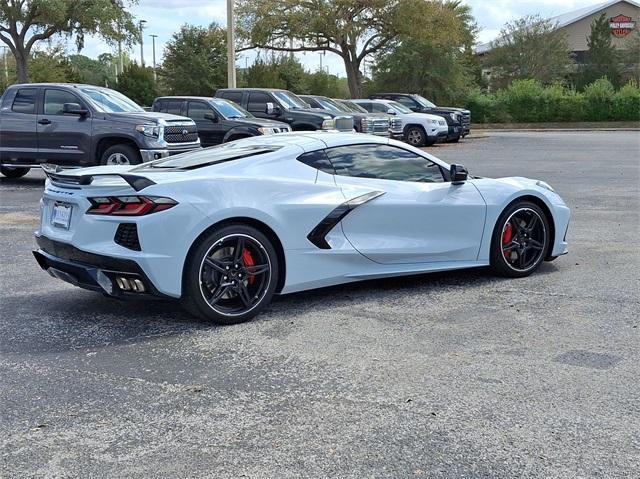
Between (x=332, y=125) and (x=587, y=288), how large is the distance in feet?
11.7

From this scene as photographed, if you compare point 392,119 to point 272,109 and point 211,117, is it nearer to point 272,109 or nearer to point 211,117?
point 272,109

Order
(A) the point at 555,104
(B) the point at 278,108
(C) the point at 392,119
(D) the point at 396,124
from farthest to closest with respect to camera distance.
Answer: (A) the point at 555,104 < (D) the point at 396,124 < (C) the point at 392,119 < (B) the point at 278,108

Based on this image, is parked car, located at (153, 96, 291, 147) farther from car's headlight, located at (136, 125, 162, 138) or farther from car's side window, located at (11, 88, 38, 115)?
car's side window, located at (11, 88, 38, 115)

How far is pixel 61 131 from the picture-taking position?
14586mm

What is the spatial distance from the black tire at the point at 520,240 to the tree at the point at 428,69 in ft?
134

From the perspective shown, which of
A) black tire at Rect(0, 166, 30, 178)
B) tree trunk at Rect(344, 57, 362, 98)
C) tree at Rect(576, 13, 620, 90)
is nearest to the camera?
black tire at Rect(0, 166, 30, 178)

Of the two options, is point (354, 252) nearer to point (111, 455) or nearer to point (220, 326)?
point (220, 326)

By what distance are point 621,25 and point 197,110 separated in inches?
2734

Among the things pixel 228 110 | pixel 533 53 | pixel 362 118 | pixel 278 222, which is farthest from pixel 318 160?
pixel 533 53

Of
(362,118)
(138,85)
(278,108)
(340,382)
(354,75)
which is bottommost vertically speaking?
(340,382)

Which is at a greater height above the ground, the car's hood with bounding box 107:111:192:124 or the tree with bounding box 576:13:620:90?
the tree with bounding box 576:13:620:90

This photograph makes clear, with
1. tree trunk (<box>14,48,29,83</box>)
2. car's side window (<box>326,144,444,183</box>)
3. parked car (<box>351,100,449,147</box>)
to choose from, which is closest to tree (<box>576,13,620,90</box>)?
parked car (<box>351,100,449,147</box>)

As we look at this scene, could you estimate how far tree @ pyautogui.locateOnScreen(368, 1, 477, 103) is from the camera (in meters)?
47.3

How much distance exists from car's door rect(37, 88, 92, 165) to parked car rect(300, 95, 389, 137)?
30.9 feet
